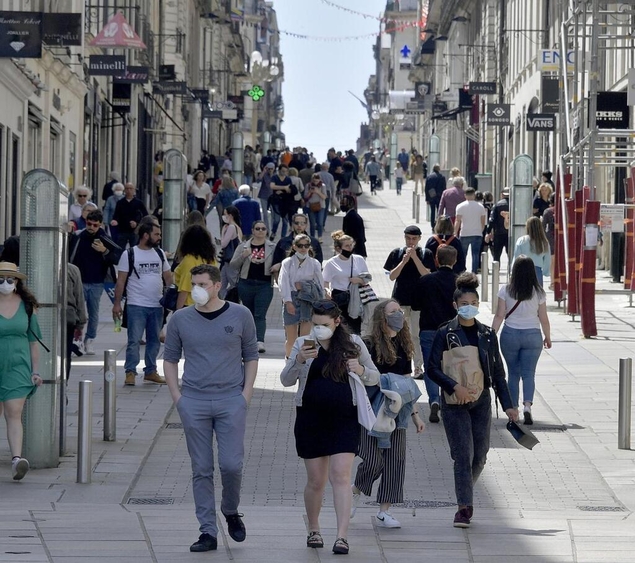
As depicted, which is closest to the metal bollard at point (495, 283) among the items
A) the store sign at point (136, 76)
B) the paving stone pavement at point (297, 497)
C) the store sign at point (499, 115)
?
the paving stone pavement at point (297, 497)

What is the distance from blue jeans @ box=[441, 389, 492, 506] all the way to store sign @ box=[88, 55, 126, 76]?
22.9 metres

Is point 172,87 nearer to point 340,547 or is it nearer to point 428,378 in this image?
point 428,378

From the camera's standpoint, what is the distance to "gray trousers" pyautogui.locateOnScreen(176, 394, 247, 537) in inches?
356

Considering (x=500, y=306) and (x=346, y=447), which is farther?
(x=500, y=306)

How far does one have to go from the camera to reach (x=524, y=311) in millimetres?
13750

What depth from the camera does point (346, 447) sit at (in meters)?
8.98

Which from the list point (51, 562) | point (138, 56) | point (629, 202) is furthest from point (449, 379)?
point (138, 56)

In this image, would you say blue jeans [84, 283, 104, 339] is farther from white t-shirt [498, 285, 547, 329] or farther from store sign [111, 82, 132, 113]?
store sign [111, 82, 132, 113]

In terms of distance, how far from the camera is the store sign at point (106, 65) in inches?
1259

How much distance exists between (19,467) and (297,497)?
1901 mm

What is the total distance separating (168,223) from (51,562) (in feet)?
50.5

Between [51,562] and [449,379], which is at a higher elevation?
[449,379]

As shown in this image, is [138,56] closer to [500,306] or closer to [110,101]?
[110,101]

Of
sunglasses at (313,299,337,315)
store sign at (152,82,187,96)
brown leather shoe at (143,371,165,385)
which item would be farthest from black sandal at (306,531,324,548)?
store sign at (152,82,187,96)
